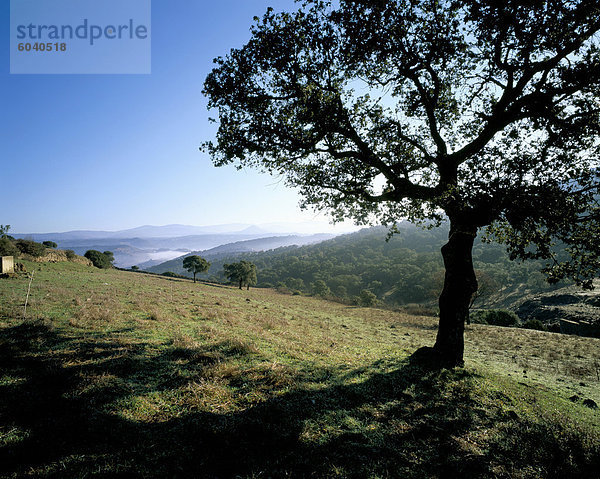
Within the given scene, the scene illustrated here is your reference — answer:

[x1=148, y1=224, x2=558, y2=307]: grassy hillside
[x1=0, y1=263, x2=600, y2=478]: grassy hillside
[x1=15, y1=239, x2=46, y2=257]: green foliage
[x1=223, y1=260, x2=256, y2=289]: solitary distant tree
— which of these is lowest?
[x1=148, y1=224, x2=558, y2=307]: grassy hillside

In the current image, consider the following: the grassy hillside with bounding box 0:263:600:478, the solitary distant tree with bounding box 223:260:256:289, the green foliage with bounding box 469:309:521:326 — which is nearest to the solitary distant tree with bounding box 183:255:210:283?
the solitary distant tree with bounding box 223:260:256:289

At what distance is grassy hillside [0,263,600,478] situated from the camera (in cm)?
355

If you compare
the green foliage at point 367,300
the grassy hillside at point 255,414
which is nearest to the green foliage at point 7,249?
the grassy hillside at point 255,414

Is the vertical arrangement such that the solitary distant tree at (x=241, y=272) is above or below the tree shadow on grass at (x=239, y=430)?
below

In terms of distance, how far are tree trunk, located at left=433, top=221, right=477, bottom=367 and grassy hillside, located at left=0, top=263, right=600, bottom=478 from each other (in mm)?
789

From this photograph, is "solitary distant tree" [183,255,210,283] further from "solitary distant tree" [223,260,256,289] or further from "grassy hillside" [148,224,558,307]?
"grassy hillside" [148,224,558,307]

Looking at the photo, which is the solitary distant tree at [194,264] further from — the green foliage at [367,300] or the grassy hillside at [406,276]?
the green foliage at [367,300]

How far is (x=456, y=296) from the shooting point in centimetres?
885

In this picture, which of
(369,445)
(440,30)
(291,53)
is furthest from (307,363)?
(440,30)

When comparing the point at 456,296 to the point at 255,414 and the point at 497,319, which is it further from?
the point at 497,319

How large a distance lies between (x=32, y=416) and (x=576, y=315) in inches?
2294

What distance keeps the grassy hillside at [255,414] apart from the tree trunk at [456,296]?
0.79m

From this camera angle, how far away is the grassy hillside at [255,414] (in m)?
3.55

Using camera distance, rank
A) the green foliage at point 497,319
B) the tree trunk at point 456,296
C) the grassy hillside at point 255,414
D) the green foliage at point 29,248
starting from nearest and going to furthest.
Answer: the grassy hillside at point 255,414 < the tree trunk at point 456,296 < the green foliage at point 497,319 < the green foliage at point 29,248
